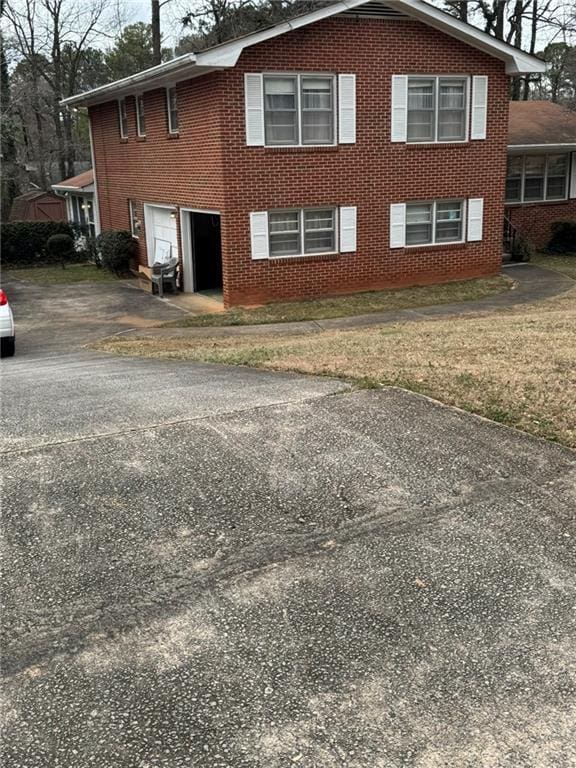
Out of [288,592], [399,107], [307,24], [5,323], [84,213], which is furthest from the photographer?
[84,213]

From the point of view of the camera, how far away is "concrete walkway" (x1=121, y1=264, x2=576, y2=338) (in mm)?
15039

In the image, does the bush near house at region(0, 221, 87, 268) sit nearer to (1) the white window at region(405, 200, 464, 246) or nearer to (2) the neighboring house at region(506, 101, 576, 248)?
(1) the white window at region(405, 200, 464, 246)

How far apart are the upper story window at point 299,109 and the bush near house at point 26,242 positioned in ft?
43.8

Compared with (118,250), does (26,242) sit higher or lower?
higher

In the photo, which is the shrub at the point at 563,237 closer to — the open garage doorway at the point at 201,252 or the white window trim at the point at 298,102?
the white window trim at the point at 298,102

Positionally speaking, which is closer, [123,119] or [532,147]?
[123,119]

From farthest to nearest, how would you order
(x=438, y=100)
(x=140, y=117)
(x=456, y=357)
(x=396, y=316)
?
(x=140, y=117) < (x=438, y=100) < (x=396, y=316) < (x=456, y=357)

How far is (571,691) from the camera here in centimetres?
337

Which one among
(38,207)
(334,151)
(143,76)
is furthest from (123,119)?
(38,207)

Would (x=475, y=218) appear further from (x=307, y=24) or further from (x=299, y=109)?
(x=307, y=24)

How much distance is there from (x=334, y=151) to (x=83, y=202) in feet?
53.9

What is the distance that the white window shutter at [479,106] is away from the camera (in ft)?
60.8

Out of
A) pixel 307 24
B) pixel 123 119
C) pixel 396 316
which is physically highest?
pixel 307 24

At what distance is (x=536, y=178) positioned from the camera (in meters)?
26.0
